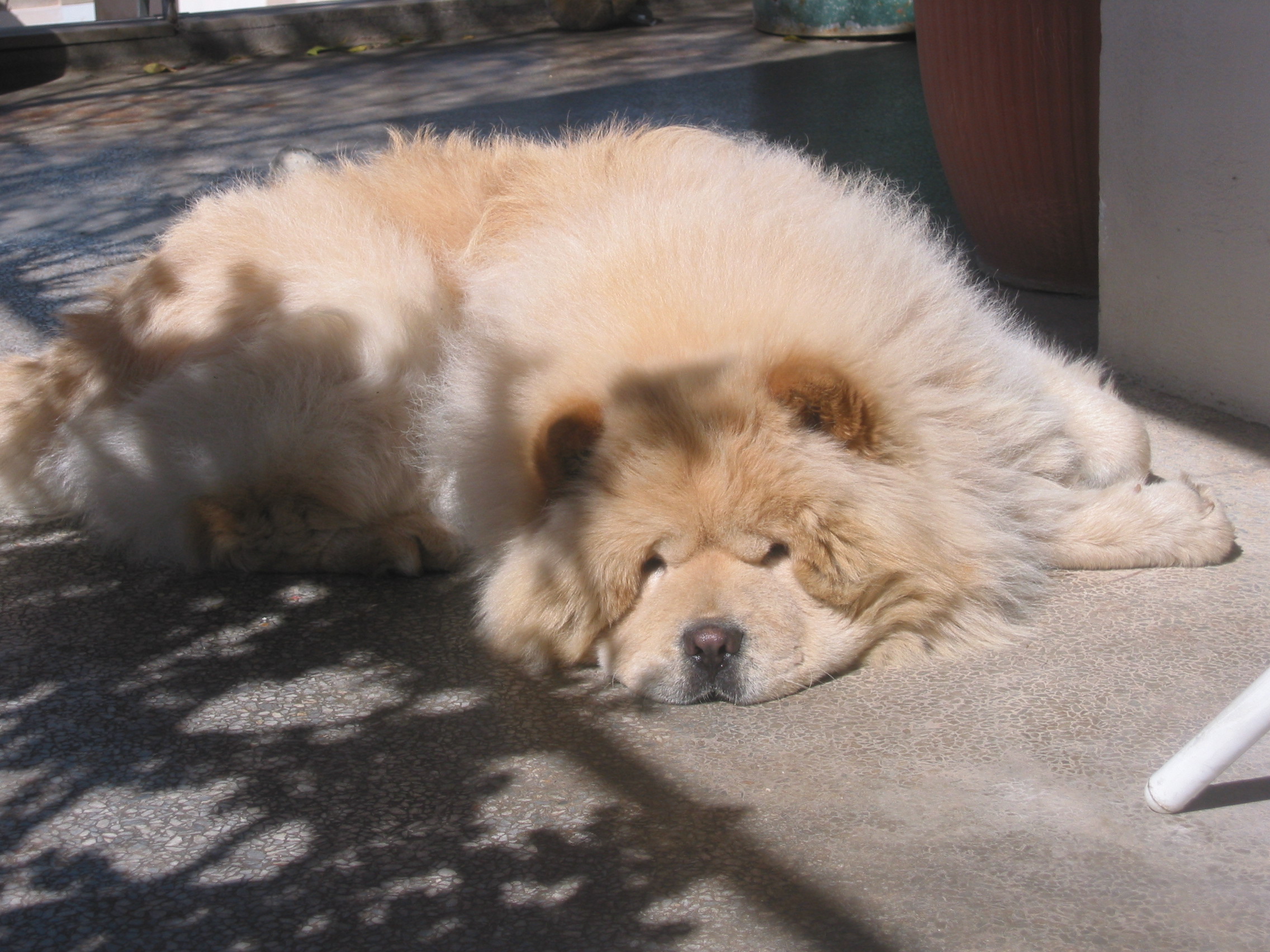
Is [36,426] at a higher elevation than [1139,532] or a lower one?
higher

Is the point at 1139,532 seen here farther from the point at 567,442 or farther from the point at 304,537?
the point at 304,537

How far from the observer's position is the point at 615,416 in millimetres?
2727

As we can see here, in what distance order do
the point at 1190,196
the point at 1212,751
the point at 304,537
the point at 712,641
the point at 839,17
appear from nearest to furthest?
1. the point at 1212,751
2. the point at 712,641
3. the point at 304,537
4. the point at 1190,196
5. the point at 839,17

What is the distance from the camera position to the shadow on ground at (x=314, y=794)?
203 centimetres

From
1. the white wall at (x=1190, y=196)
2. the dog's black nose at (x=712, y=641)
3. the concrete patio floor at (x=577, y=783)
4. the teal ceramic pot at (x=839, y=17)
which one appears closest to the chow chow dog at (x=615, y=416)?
the dog's black nose at (x=712, y=641)

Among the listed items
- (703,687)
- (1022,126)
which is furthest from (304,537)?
(1022,126)

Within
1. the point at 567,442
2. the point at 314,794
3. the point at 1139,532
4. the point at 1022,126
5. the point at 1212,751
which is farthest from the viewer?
the point at 1022,126

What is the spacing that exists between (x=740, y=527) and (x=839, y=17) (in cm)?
804

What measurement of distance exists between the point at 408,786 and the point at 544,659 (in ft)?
1.84

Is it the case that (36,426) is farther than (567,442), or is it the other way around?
(36,426)

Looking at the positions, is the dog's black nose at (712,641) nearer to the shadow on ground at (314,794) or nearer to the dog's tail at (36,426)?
the shadow on ground at (314,794)

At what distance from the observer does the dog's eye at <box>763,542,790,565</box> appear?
2.68 metres

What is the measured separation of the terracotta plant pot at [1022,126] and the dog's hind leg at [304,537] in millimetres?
3005

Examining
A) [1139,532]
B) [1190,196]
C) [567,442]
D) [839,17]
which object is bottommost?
[1139,532]
